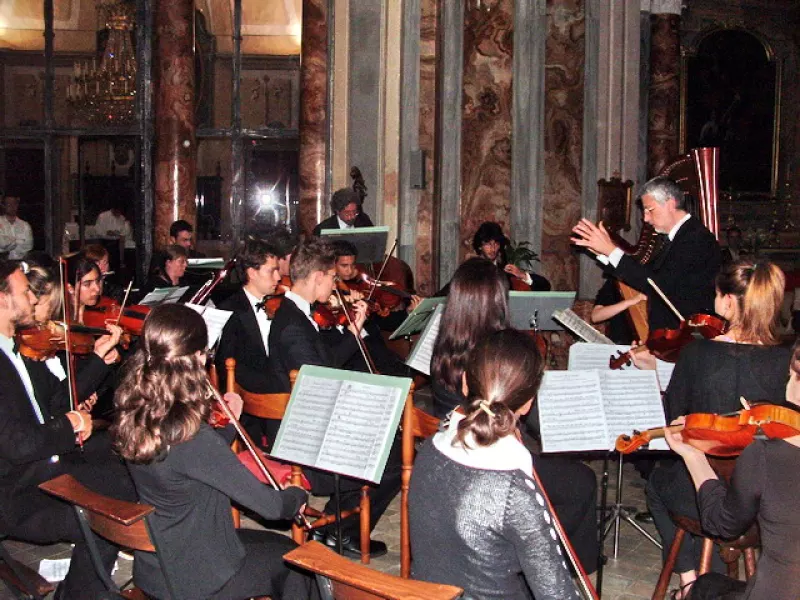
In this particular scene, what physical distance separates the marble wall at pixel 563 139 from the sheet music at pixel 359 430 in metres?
5.65

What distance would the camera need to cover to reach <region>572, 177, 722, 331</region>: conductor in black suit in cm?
510

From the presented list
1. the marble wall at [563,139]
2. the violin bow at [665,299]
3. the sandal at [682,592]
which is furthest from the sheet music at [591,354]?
the marble wall at [563,139]

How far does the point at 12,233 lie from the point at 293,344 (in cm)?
716

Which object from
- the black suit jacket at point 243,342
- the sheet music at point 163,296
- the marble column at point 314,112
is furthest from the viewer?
the marble column at point 314,112

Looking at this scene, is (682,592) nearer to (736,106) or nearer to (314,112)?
(314,112)

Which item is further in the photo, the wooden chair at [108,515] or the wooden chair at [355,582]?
the wooden chair at [108,515]

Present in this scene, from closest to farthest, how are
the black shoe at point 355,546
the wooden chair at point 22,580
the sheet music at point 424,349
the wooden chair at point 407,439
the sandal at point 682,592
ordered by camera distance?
the sandal at point 682,592, the wooden chair at point 22,580, the wooden chair at point 407,439, the sheet music at point 424,349, the black shoe at point 355,546

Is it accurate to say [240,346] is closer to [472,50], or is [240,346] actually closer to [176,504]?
[176,504]

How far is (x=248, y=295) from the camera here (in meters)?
5.48

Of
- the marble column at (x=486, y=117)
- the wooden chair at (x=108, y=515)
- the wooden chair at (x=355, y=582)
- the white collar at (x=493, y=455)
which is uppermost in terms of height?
the marble column at (x=486, y=117)

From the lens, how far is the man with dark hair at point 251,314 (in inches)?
209

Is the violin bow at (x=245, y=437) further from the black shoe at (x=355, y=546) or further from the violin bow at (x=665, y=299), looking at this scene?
the violin bow at (x=665, y=299)

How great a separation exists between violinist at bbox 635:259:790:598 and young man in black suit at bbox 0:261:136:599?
236 centimetres

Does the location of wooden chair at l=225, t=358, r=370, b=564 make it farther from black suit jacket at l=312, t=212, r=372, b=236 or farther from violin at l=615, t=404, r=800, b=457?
black suit jacket at l=312, t=212, r=372, b=236
